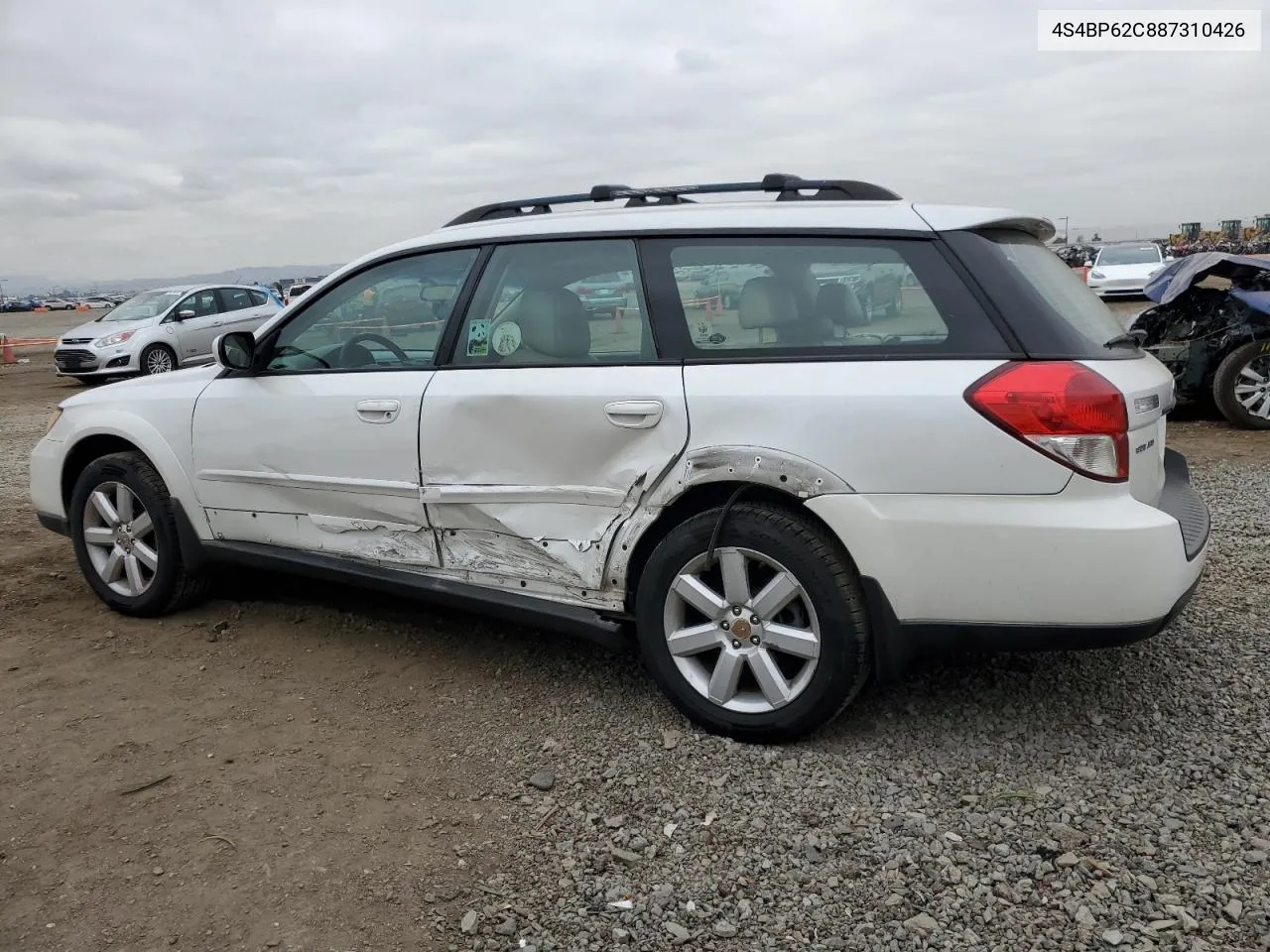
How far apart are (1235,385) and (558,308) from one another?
23.4ft

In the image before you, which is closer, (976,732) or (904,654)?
(904,654)

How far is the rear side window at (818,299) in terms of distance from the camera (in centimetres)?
292

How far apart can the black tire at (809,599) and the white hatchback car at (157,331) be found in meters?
14.5

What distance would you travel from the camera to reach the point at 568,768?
3.11 m

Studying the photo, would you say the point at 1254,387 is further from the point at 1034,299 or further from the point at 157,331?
the point at 157,331

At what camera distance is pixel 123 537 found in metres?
4.52

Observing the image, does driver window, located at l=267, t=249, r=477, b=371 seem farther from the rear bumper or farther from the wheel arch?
the rear bumper

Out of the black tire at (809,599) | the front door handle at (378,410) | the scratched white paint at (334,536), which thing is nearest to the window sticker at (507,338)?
the front door handle at (378,410)

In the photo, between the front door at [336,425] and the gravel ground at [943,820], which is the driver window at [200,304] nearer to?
the front door at [336,425]

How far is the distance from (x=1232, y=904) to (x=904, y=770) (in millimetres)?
885

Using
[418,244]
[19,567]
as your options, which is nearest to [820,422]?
[418,244]

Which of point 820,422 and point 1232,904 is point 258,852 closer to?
point 820,422

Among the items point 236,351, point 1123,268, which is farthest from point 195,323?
point 1123,268

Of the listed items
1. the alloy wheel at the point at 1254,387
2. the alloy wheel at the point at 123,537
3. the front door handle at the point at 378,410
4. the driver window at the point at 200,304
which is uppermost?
the driver window at the point at 200,304
